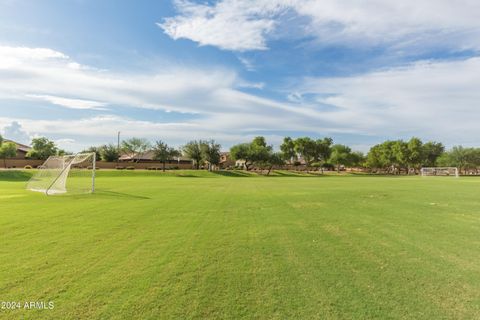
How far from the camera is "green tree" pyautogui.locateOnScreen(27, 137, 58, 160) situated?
75.7m

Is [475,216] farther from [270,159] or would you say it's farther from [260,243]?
[270,159]

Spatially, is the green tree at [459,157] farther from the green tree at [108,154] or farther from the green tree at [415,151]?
the green tree at [108,154]

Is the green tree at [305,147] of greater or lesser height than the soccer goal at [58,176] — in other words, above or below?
above

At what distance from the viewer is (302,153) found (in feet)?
299

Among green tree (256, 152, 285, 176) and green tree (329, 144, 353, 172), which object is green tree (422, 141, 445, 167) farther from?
green tree (256, 152, 285, 176)

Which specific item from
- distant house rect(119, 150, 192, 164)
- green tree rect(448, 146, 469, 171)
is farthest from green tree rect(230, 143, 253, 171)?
green tree rect(448, 146, 469, 171)

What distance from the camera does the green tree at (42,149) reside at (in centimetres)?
7573

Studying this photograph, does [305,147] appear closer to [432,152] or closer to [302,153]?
[302,153]

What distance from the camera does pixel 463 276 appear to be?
537 cm

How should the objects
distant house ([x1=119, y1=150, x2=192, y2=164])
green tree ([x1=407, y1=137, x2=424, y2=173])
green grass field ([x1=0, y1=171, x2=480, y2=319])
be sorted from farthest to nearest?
distant house ([x1=119, y1=150, x2=192, y2=164])
green tree ([x1=407, y1=137, x2=424, y2=173])
green grass field ([x1=0, y1=171, x2=480, y2=319])

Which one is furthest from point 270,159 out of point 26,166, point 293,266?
point 293,266

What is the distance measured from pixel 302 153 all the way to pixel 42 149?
72272 millimetres

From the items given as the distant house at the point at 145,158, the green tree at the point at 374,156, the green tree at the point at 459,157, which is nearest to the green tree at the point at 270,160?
the distant house at the point at 145,158

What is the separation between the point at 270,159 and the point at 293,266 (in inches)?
3035
